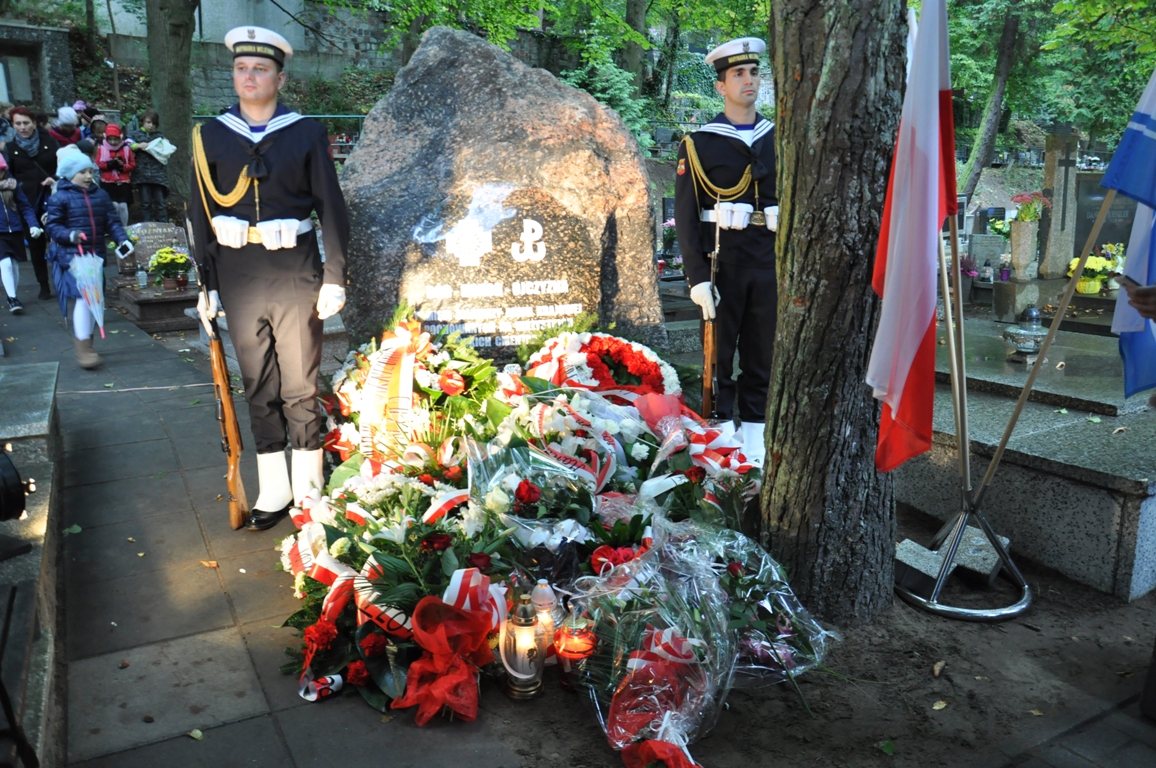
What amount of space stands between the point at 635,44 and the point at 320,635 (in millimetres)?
18261

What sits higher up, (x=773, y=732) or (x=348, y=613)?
(x=348, y=613)

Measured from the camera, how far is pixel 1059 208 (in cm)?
1033

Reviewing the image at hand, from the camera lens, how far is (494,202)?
5.03m

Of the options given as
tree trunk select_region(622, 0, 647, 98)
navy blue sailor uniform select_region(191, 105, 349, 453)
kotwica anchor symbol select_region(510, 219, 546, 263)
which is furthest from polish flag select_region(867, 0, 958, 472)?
tree trunk select_region(622, 0, 647, 98)

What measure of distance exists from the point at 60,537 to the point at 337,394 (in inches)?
53.6

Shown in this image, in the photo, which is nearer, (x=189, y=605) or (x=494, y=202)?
(x=189, y=605)

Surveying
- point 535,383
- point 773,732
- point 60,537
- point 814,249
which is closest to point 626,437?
point 535,383

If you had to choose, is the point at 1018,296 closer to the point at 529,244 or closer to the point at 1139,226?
the point at 529,244

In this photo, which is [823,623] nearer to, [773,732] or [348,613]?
[773,732]

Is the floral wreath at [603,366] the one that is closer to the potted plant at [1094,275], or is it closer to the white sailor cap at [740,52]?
the white sailor cap at [740,52]

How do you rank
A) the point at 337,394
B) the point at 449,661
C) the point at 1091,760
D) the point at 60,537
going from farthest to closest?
the point at 337,394, the point at 60,537, the point at 449,661, the point at 1091,760

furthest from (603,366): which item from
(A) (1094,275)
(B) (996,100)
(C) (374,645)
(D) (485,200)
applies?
(B) (996,100)

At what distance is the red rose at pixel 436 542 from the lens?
3193mm

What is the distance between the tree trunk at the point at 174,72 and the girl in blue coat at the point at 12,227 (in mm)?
1941
